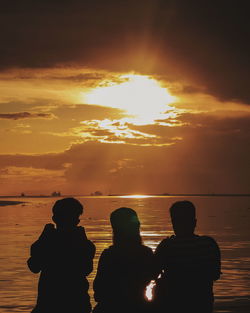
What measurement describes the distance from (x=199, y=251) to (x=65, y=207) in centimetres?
138

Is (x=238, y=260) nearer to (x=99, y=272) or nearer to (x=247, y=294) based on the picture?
(x=247, y=294)

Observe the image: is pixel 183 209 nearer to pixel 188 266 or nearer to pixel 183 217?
pixel 183 217

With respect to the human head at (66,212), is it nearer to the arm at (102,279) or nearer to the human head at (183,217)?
the arm at (102,279)

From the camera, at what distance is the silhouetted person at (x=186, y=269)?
227 inches

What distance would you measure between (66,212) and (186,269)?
1305mm

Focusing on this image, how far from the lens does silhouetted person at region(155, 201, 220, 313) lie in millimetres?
5758

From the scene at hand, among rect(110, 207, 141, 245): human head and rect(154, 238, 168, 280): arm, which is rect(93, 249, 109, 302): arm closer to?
rect(110, 207, 141, 245): human head

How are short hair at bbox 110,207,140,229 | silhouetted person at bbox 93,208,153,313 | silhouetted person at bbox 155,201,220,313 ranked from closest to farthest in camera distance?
1. short hair at bbox 110,207,140,229
2. silhouetted person at bbox 93,208,153,313
3. silhouetted person at bbox 155,201,220,313

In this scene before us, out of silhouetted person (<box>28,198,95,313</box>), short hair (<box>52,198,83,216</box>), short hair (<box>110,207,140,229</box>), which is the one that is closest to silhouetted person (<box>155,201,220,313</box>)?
short hair (<box>110,207,140,229</box>)

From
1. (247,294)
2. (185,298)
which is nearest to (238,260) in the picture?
(247,294)

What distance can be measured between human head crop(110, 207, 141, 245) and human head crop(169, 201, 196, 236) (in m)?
0.40

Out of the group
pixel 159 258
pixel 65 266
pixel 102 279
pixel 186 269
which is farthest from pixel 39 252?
pixel 186 269

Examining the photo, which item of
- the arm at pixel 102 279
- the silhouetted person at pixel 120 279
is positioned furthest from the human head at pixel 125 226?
the arm at pixel 102 279

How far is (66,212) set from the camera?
19.9 feet
